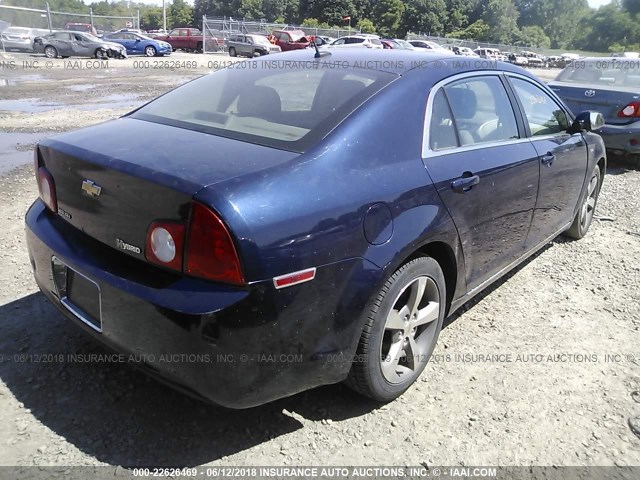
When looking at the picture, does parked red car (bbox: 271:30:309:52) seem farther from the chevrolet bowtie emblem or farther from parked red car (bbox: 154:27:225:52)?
the chevrolet bowtie emblem

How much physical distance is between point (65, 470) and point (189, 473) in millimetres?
503

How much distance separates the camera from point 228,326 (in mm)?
1969

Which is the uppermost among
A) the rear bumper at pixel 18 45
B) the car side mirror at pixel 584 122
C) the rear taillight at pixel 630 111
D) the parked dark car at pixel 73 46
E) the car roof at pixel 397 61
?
the car roof at pixel 397 61

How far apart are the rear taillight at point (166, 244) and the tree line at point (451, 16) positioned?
68.3m

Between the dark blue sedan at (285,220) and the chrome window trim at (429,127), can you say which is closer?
the dark blue sedan at (285,220)

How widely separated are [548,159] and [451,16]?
8859 centimetres

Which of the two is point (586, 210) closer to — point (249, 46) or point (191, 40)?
point (249, 46)

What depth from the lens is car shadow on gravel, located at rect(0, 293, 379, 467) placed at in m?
2.36

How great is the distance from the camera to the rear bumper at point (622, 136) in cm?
731

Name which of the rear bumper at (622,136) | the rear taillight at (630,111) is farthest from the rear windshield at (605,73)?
the rear bumper at (622,136)

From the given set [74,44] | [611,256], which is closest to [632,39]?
[74,44]

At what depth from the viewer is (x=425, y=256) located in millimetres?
2695

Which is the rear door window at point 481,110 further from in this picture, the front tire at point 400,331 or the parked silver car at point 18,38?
the parked silver car at point 18,38

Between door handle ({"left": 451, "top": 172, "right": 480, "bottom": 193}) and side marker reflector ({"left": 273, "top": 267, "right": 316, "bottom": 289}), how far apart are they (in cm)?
104
